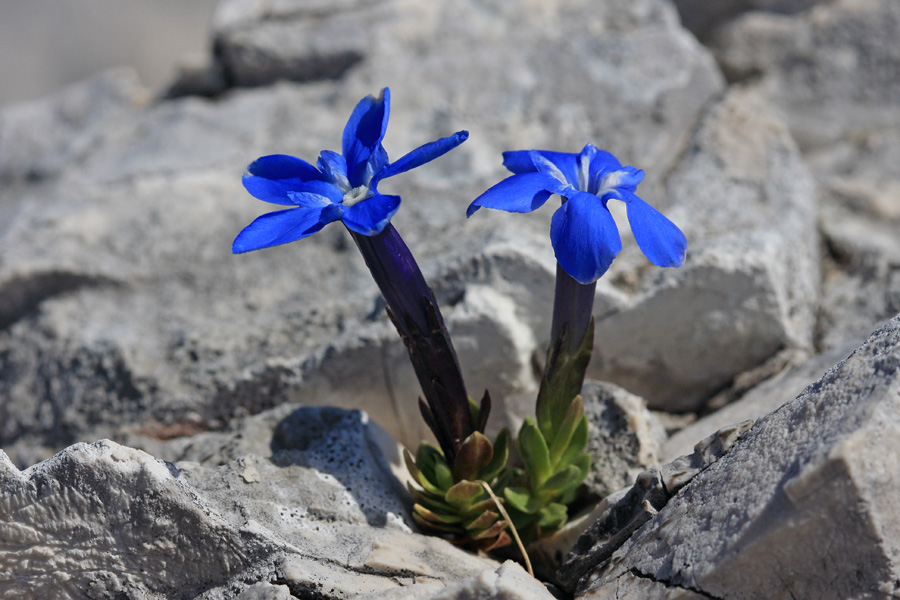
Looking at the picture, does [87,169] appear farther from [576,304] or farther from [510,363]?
[576,304]

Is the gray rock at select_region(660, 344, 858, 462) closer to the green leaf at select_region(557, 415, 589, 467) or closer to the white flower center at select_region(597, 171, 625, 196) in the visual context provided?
the green leaf at select_region(557, 415, 589, 467)

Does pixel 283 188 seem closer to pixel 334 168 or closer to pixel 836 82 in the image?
pixel 334 168

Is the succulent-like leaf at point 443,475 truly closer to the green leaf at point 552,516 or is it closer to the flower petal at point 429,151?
the green leaf at point 552,516

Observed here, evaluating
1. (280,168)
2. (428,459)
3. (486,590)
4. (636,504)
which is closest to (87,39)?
(280,168)

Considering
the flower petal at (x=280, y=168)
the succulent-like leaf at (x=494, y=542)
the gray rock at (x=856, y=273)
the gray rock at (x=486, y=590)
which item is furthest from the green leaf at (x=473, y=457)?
the gray rock at (x=856, y=273)

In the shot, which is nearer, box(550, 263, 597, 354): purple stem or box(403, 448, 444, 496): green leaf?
box(550, 263, 597, 354): purple stem

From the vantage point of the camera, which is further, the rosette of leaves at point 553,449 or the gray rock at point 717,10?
the gray rock at point 717,10

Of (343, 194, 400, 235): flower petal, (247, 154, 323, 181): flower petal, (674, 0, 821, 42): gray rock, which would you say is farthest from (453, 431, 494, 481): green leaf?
(674, 0, 821, 42): gray rock

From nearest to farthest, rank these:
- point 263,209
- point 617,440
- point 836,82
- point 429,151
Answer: point 429,151, point 617,440, point 263,209, point 836,82
